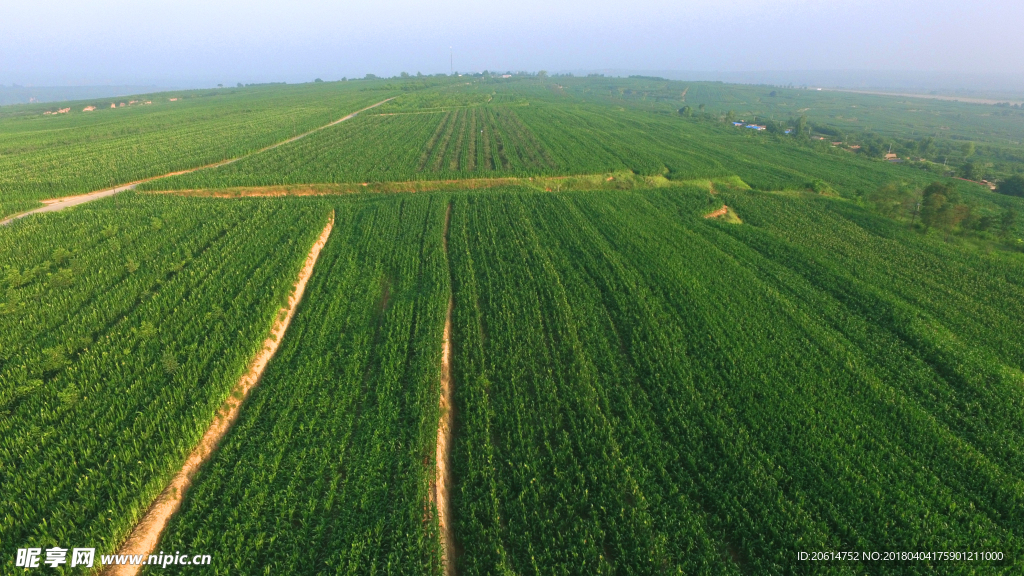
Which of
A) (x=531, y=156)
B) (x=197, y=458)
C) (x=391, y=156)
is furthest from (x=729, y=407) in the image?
(x=391, y=156)

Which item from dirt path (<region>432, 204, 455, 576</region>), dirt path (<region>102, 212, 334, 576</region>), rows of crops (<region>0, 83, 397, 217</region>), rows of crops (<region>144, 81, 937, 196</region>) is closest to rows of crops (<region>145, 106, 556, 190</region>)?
rows of crops (<region>144, 81, 937, 196</region>)

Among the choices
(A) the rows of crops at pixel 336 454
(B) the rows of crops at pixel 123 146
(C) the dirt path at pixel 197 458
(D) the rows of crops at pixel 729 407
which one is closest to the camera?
(C) the dirt path at pixel 197 458

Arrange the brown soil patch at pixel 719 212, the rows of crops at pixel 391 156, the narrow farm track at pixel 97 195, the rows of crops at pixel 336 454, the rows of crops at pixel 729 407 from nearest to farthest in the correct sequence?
the rows of crops at pixel 336 454
the rows of crops at pixel 729 407
the narrow farm track at pixel 97 195
the brown soil patch at pixel 719 212
the rows of crops at pixel 391 156

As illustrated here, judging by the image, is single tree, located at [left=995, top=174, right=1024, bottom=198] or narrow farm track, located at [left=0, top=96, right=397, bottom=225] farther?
single tree, located at [left=995, top=174, right=1024, bottom=198]

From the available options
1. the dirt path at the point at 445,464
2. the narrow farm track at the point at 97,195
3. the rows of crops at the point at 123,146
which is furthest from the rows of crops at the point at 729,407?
the rows of crops at the point at 123,146

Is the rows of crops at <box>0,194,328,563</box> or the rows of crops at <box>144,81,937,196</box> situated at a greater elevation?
the rows of crops at <box>144,81,937,196</box>

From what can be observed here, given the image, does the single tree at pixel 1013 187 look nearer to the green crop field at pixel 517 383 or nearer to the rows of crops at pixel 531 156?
the rows of crops at pixel 531 156

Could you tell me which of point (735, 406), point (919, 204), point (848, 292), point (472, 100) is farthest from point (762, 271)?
point (472, 100)

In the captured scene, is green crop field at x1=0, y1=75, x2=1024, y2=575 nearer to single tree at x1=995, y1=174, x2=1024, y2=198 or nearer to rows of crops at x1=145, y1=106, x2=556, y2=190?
rows of crops at x1=145, y1=106, x2=556, y2=190
